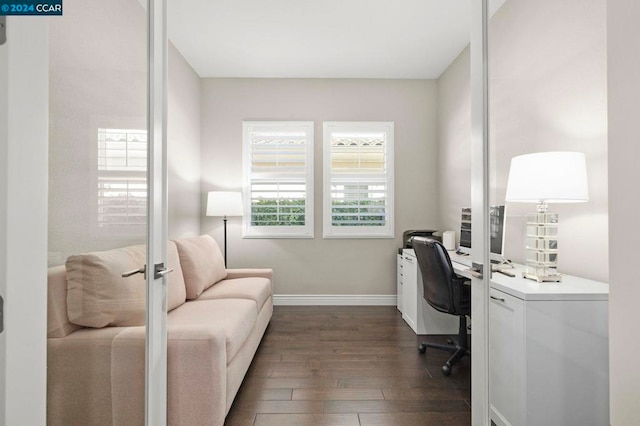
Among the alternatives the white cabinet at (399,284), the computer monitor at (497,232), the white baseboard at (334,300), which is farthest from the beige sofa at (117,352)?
the white cabinet at (399,284)

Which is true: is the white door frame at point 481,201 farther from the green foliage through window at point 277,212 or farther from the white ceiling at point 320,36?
the green foliage through window at point 277,212

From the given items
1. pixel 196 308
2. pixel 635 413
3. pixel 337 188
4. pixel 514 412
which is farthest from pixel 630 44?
pixel 337 188

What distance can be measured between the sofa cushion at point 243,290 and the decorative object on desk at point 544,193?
6.99 feet

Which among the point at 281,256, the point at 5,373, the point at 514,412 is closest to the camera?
the point at 5,373

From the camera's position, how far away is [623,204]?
94cm

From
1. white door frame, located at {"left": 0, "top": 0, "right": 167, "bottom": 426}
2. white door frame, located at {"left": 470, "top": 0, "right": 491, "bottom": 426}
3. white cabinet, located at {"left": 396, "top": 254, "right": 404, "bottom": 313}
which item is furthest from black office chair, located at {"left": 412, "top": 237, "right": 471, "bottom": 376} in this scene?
white door frame, located at {"left": 0, "top": 0, "right": 167, "bottom": 426}

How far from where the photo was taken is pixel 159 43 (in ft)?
4.94

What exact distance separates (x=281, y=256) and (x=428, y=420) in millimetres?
2786

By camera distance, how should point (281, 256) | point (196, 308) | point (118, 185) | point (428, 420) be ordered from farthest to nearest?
point (281, 256)
point (196, 308)
point (428, 420)
point (118, 185)

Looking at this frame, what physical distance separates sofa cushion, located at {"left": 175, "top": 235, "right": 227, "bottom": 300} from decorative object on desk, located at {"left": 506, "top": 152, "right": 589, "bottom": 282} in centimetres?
240

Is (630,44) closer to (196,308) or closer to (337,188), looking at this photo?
(196,308)

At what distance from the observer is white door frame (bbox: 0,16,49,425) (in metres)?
0.79

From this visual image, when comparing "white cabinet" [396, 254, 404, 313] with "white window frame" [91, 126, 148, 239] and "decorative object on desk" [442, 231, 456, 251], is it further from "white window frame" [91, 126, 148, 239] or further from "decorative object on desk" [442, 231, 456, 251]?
"white window frame" [91, 126, 148, 239]

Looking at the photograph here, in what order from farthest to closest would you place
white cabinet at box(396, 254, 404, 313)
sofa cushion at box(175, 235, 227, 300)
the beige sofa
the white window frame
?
white cabinet at box(396, 254, 404, 313) → sofa cushion at box(175, 235, 227, 300) → the white window frame → the beige sofa
